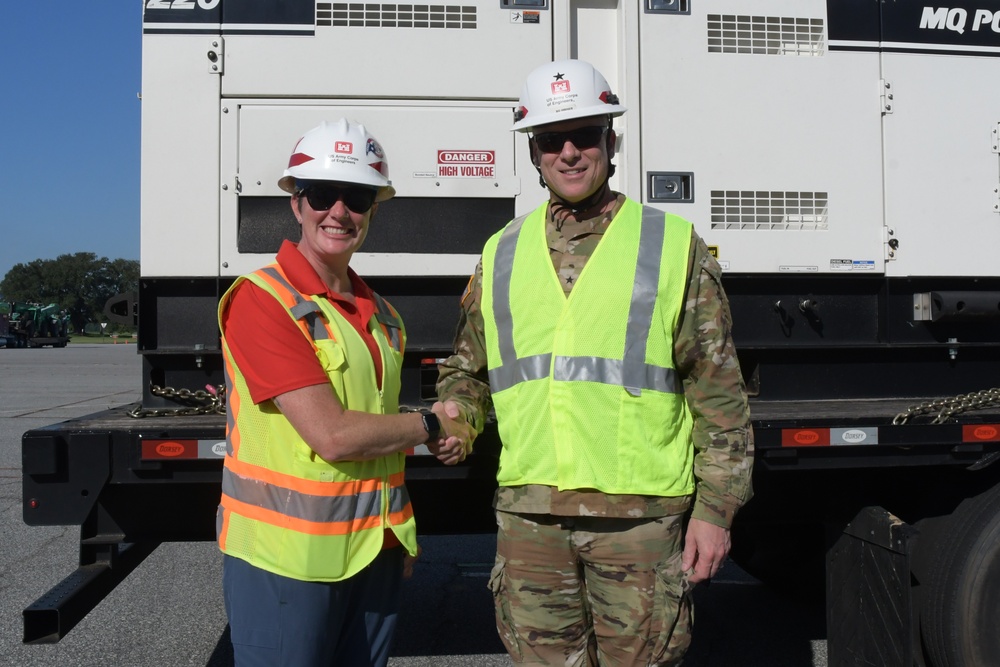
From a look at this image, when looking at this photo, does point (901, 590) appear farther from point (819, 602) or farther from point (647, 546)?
point (819, 602)

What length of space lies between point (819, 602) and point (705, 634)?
30.7 inches

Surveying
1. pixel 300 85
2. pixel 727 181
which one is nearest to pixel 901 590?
pixel 727 181

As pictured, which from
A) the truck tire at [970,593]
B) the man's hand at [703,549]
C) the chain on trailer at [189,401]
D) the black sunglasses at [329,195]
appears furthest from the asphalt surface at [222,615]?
the black sunglasses at [329,195]

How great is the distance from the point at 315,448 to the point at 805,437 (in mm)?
1775

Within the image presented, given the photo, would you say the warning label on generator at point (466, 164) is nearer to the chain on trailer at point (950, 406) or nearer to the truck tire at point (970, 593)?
the chain on trailer at point (950, 406)

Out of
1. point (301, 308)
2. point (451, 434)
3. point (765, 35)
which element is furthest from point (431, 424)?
point (765, 35)

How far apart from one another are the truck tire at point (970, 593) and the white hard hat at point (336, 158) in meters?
2.44

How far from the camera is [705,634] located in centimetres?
440

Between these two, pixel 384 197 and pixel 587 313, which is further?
pixel 384 197

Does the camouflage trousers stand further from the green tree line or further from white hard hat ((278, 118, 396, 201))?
the green tree line

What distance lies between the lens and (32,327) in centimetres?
4253

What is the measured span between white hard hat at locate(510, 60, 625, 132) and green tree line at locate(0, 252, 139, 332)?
95.4m

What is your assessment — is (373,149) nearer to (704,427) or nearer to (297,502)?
(297,502)

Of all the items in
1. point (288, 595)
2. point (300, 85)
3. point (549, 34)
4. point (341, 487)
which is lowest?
point (288, 595)
